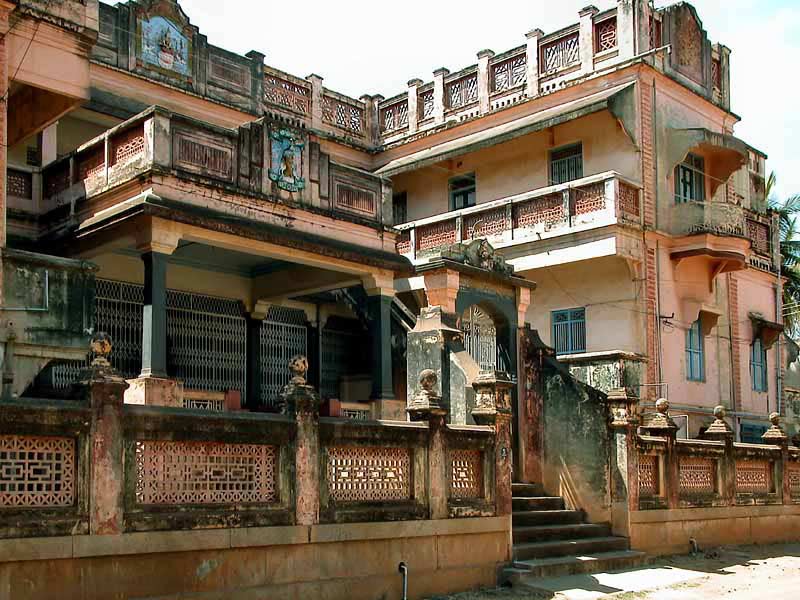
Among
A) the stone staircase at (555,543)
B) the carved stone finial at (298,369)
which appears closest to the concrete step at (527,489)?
the stone staircase at (555,543)

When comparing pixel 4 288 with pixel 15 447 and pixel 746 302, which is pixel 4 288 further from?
pixel 746 302

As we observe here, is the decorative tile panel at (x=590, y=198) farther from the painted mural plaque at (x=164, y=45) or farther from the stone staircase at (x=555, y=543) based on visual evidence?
the painted mural plaque at (x=164, y=45)

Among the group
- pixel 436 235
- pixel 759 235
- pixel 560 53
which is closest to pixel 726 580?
pixel 436 235

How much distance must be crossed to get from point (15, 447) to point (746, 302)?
22.1m

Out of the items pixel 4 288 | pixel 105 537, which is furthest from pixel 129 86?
pixel 105 537

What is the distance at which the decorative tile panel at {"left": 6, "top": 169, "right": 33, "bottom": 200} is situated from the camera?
14867 millimetres

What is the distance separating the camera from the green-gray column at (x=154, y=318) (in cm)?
1275

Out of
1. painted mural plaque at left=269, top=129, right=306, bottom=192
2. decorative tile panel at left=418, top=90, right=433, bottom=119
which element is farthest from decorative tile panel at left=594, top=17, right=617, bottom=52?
painted mural plaque at left=269, top=129, right=306, bottom=192

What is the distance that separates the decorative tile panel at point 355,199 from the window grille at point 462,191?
9483 millimetres

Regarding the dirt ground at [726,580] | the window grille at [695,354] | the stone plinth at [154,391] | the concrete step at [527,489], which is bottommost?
the dirt ground at [726,580]

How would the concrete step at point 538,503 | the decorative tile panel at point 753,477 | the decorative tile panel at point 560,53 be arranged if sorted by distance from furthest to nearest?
the decorative tile panel at point 560,53, the decorative tile panel at point 753,477, the concrete step at point 538,503

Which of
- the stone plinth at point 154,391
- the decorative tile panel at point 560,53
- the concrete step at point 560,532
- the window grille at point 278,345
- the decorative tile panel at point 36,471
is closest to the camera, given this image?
the decorative tile panel at point 36,471

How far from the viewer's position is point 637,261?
21.7 metres

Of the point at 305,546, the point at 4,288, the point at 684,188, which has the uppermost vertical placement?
the point at 684,188
